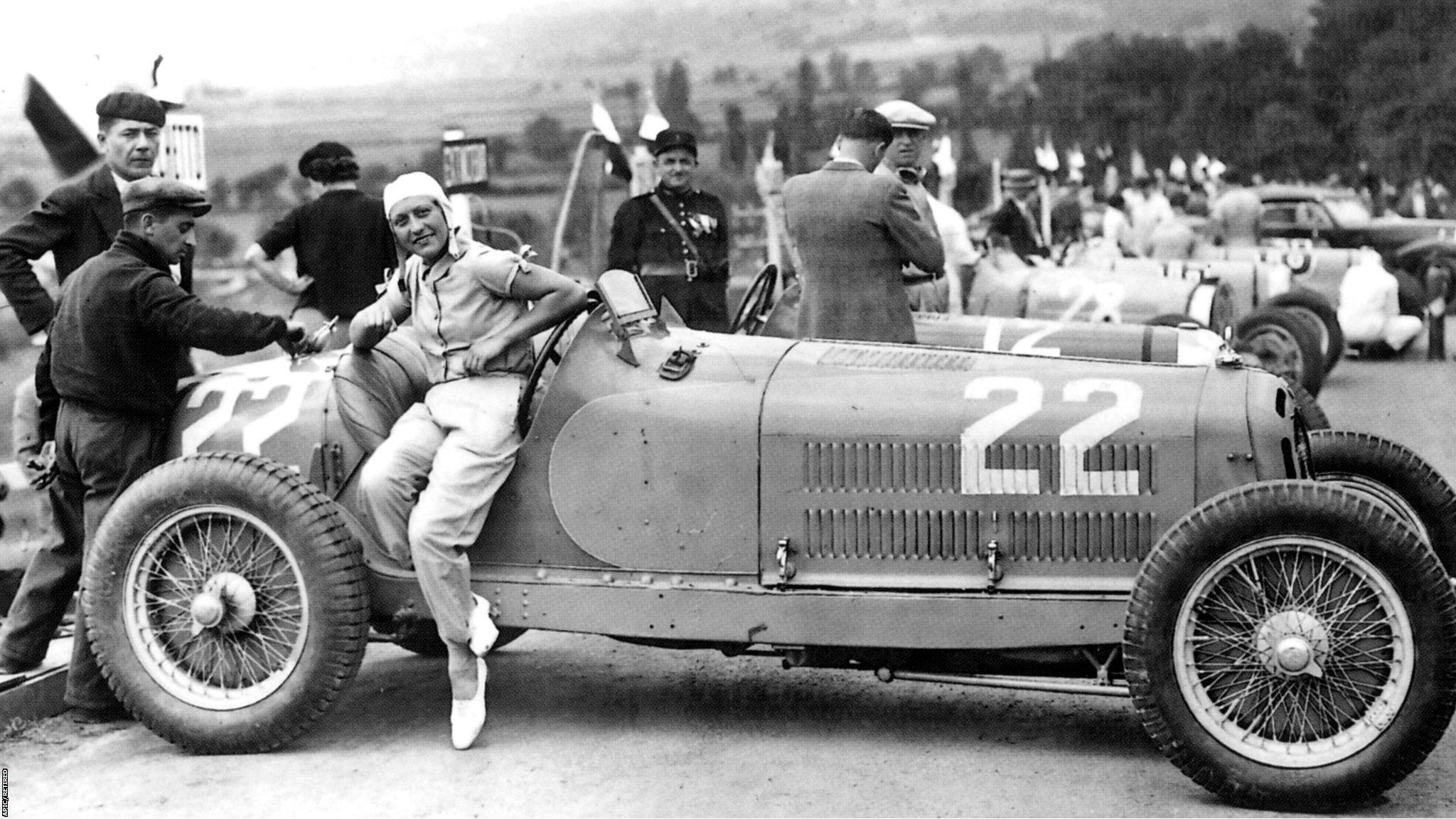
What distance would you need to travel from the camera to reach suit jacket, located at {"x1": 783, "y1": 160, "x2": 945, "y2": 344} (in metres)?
6.96

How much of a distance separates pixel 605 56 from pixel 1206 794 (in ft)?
43.0

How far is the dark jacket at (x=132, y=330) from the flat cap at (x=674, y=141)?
Result: 11.5ft

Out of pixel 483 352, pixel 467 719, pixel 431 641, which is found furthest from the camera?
pixel 431 641

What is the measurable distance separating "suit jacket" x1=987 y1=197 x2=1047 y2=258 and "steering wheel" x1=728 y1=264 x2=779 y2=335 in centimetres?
681

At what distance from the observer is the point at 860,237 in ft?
23.1

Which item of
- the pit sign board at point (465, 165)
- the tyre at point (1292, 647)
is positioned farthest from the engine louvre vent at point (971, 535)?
the pit sign board at point (465, 165)

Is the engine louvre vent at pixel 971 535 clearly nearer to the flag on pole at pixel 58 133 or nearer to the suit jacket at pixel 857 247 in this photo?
the suit jacket at pixel 857 247

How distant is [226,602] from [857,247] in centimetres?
287

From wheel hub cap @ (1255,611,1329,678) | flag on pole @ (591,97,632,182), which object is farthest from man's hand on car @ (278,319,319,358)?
flag on pole @ (591,97,632,182)

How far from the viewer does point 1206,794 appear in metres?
4.95

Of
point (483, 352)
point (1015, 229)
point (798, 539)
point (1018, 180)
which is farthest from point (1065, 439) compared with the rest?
point (1018, 180)

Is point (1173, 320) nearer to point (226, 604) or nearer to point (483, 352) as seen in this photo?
point (483, 352)

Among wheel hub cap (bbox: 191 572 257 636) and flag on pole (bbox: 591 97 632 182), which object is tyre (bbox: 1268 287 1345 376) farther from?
wheel hub cap (bbox: 191 572 257 636)

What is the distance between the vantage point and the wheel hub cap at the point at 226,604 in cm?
548
